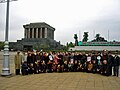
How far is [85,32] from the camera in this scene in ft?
219

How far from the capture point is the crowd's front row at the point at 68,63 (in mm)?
13016

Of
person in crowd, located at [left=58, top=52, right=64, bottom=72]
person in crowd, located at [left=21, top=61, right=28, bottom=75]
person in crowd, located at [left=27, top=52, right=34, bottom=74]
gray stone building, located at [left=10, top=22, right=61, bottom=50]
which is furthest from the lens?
gray stone building, located at [left=10, top=22, right=61, bottom=50]

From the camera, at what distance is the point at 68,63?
14484mm

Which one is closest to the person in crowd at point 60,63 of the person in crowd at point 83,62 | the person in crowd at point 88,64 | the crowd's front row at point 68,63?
the crowd's front row at point 68,63

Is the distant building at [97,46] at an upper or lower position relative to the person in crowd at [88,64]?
upper

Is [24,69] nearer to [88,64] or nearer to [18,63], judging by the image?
[18,63]

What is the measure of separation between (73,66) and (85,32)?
5291 cm

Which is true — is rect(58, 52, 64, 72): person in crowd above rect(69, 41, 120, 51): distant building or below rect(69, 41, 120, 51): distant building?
below

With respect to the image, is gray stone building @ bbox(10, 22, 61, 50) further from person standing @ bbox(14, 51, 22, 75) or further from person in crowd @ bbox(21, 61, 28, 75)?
person in crowd @ bbox(21, 61, 28, 75)

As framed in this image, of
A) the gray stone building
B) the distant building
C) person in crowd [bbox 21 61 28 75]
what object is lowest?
person in crowd [bbox 21 61 28 75]

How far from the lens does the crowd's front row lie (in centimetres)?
1302

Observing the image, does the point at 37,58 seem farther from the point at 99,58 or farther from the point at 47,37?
the point at 47,37

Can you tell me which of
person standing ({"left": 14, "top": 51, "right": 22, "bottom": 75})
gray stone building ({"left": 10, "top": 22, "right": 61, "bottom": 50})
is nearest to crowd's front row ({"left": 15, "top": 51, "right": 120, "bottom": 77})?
person standing ({"left": 14, "top": 51, "right": 22, "bottom": 75})

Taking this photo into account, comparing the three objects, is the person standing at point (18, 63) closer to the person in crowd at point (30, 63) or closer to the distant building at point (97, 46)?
the person in crowd at point (30, 63)
